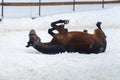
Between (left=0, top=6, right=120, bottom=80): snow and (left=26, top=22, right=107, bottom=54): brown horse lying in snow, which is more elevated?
(left=26, top=22, right=107, bottom=54): brown horse lying in snow

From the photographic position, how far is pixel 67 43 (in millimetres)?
4453

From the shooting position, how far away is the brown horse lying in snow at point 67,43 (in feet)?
14.5

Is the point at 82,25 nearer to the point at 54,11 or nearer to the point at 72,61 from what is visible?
the point at 54,11

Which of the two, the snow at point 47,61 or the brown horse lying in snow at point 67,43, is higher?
the brown horse lying in snow at point 67,43

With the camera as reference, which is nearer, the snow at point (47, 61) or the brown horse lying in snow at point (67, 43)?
the snow at point (47, 61)

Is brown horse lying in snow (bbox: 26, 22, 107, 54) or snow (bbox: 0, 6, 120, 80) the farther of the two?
brown horse lying in snow (bbox: 26, 22, 107, 54)

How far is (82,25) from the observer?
6.59 meters

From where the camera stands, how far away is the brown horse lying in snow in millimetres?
4406

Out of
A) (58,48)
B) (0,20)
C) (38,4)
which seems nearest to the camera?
(58,48)

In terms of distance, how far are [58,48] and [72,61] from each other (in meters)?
0.42

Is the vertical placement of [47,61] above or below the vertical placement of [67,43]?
below

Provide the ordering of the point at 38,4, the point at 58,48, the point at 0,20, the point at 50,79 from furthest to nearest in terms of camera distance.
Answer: the point at 38,4 → the point at 0,20 → the point at 58,48 → the point at 50,79

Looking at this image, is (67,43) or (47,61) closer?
(47,61)

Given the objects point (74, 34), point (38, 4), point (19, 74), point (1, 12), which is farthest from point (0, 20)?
point (19, 74)
